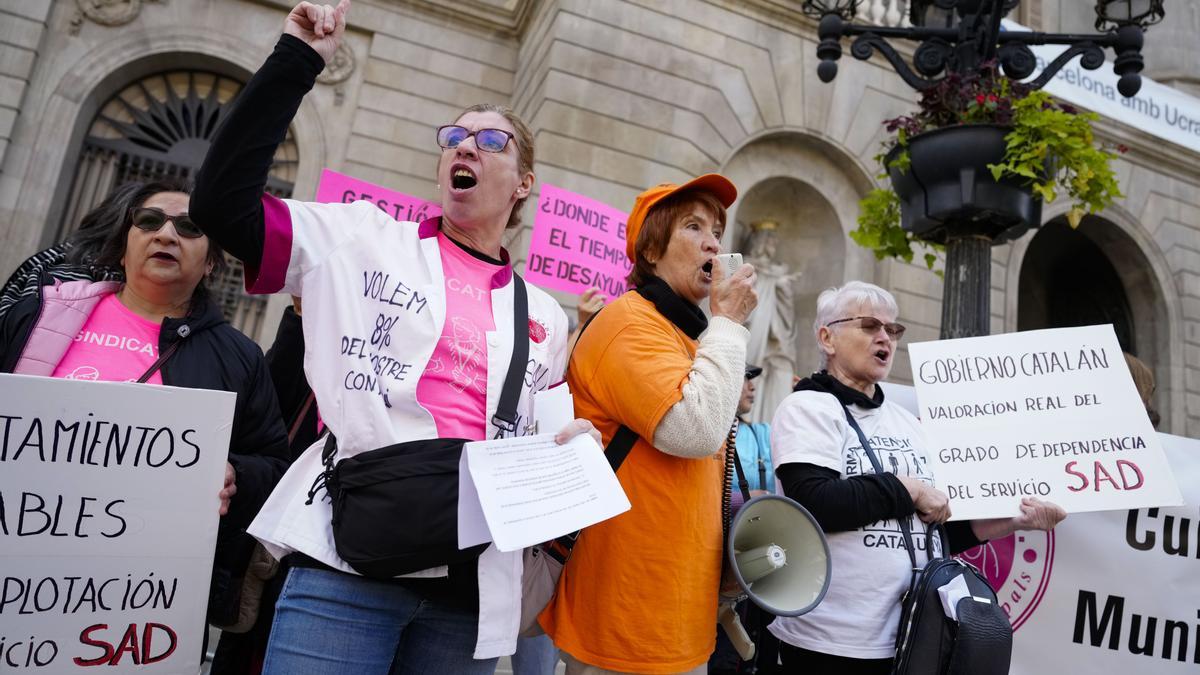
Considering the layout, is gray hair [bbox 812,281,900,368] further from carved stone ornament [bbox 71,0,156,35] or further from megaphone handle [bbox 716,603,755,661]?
carved stone ornament [bbox 71,0,156,35]

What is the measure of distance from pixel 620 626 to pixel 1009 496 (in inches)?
64.1

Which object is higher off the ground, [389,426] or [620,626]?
[389,426]

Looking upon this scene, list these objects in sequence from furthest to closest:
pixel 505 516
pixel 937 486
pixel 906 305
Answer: pixel 906 305
pixel 937 486
pixel 505 516

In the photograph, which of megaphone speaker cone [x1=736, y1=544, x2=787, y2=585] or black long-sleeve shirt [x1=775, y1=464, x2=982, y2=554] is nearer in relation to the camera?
megaphone speaker cone [x1=736, y1=544, x2=787, y2=585]

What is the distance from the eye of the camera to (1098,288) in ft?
44.9

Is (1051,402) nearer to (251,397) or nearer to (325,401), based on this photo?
(325,401)

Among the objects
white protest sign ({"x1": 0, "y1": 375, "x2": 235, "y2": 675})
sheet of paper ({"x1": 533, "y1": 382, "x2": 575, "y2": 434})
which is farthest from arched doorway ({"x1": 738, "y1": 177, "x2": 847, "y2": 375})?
white protest sign ({"x1": 0, "y1": 375, "x2": 235, "y2": 675})

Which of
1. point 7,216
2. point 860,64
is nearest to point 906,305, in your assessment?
point 860,64

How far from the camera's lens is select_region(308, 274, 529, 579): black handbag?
1.43 metres

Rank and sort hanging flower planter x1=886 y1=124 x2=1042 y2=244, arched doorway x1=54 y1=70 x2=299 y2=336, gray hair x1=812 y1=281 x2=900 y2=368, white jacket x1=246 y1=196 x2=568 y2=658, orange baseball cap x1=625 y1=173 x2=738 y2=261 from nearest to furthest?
1. white jacket x1=246 y1=196 x2=568 y2=658
2. orange baseball cap x1=625 y1=173 x2=738 y2=261
3. gray hair x1=812 y1=281 x2=900 y2=368
4. hanging flower planter x1=886 y1=124 x2=1042 y2=244
5. arched doorway x1=54 y1=70 x2=299 y2=336

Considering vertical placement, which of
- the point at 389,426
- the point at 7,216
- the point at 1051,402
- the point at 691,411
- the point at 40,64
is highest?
the point at 40,64

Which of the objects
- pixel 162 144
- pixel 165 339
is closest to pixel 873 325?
pixel 165 339

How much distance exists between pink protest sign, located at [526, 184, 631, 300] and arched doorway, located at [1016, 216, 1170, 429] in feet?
34.8

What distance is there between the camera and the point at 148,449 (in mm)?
1792
